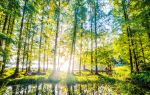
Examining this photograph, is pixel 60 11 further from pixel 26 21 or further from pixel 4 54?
pixel 4 54

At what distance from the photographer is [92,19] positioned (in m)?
41.7

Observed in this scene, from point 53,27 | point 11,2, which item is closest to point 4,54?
point 11,2

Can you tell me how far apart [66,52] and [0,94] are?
32281 mm

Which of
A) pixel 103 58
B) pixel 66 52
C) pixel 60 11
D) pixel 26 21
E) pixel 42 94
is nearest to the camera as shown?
pixel 42 94

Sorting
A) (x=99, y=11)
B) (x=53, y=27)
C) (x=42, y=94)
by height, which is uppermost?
(x=99, y=11)

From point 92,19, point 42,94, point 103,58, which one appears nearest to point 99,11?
point 92,19

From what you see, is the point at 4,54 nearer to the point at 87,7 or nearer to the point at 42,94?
the point at 42,94

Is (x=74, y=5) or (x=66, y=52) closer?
(x=74, y=5)

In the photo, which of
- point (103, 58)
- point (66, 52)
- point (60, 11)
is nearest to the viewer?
point (60, 11)

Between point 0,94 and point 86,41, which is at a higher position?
point 86,41

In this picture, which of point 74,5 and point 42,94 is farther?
point 74,5

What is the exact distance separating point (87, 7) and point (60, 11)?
824 cm

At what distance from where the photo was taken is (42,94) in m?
15.3

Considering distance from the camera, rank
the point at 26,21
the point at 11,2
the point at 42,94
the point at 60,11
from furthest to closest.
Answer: the point at 26,21
the point at 60,11
the point at 42,94
the point at 11,2
